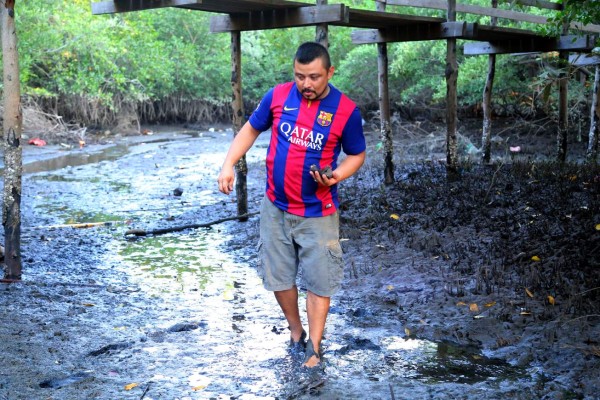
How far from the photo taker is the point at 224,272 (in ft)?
26.6

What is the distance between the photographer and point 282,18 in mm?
9664

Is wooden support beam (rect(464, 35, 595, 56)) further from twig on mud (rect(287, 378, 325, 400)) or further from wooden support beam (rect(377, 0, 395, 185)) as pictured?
twig on mud (rect(287, 378, 325, 400))

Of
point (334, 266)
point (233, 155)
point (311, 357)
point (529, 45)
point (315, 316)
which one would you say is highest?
point (529, 45)

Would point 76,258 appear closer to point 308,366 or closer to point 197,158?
point 308,366

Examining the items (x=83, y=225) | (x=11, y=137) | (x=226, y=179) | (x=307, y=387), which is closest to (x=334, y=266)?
(x=307, y=387)

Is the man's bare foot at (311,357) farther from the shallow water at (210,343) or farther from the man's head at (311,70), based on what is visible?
the man's head at (311,70)

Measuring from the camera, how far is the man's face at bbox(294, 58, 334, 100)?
15.2 ft

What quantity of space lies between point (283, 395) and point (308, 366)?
0.41 m

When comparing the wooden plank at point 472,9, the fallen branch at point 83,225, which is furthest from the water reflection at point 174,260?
the wooden plank at point 472,9

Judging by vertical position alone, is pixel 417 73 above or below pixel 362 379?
above

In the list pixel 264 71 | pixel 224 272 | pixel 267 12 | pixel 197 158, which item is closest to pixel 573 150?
pixel 197 158

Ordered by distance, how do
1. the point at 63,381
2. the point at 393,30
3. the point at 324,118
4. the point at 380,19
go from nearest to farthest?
the point at 324,118 < the point at 63,381 < the point at 380,19 < the point at 393,30

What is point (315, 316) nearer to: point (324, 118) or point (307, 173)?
point (307, 173)

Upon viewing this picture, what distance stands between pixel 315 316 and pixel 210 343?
41.0 inches
